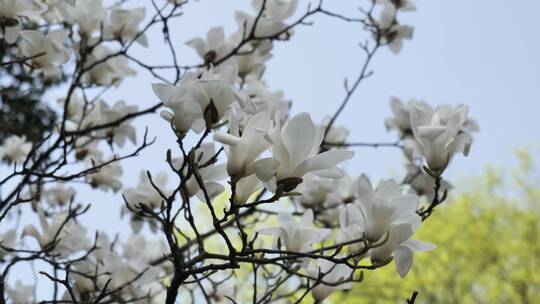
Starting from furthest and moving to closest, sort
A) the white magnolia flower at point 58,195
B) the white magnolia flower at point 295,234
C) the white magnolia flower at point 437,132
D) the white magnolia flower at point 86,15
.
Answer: the white magnolia flower at point 58,195
the white magnolia flower at point 86,15
the white magnolia flower at point 295,234
the white magnolia flower at point 437,132

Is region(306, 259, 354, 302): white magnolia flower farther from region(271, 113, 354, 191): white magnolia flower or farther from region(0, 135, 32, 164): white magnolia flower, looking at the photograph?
region(0, 135, 32, 164): white magnolia flower

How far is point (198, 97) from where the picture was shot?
1.19 metres

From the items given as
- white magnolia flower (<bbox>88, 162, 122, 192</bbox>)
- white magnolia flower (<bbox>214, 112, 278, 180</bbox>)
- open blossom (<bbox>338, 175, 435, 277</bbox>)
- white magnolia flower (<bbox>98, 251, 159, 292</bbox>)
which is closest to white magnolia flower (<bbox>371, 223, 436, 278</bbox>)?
open blossom (<bbox>338, 175, 435, 277</bbox>)

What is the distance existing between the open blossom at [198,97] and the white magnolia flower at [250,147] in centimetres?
8

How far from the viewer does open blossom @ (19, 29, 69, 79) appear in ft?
6.47

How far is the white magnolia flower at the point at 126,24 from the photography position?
8.05ft

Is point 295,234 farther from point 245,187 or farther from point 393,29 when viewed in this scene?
point 393,29

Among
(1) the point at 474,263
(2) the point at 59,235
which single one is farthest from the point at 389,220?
(1) the point at 474,263

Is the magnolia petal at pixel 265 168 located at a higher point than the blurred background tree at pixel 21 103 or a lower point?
lower

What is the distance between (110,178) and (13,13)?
819 millimetres

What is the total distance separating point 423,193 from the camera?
2459 mm

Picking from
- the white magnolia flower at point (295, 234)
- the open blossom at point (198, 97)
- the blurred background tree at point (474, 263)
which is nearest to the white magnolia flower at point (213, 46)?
the white magnolia flower at point (295, 234)

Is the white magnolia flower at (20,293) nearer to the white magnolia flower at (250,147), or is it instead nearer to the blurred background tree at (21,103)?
the blurred background tree at (21,103)

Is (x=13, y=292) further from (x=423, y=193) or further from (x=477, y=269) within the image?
(x=477, y=269)
